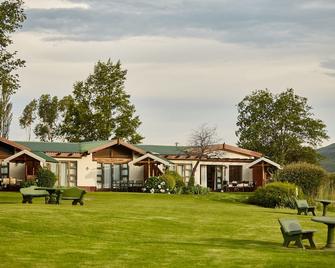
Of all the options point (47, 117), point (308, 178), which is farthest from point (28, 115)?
point (308, 178)

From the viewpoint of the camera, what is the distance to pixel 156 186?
155ft

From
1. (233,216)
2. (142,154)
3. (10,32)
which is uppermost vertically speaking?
(10,32)

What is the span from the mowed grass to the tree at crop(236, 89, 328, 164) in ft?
153

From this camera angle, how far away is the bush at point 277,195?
118ft

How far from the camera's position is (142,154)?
5259 centimetres

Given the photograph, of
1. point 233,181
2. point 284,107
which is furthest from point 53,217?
point 284,107

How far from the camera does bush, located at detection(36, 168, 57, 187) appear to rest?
142 feet

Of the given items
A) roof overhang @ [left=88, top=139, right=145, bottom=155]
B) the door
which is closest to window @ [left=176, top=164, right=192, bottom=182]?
roof overhang @ [left=88, top=139, right=145, bottom=155]

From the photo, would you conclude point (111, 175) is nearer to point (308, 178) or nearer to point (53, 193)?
point (308, 178)

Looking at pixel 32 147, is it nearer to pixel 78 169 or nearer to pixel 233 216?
pixel 78 169

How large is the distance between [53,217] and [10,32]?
13.1 metres

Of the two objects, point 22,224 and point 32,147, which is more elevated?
point 32,147

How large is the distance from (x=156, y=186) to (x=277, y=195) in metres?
12.6

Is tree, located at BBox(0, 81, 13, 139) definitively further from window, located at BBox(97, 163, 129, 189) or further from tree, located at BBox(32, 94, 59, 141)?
window, located at BBox(97, 163, 129, 189)
